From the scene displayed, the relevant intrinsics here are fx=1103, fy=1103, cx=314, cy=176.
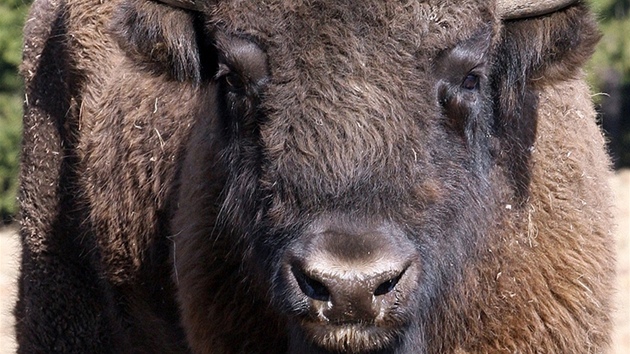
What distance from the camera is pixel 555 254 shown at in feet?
17.3

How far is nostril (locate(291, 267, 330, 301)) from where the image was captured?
4.18 meters

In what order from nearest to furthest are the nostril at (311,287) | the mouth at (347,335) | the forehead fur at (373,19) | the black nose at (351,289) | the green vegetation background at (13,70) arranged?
the black nose at (351,289)
the nostril at (311,287)
the mouth at (347,335)
the forehead fur at (373,19)
the green vegetation background at (13,70)

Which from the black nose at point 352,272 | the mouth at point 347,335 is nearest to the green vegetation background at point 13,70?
the mouth at point 347,335

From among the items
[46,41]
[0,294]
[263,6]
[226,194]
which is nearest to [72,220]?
[46,41]

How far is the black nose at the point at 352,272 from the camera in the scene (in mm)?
4082

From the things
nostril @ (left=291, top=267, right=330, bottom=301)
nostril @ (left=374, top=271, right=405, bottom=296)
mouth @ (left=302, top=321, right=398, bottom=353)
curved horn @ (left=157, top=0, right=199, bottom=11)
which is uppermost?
curved horn @ (left=157, top=0, right=199, bottom=11)

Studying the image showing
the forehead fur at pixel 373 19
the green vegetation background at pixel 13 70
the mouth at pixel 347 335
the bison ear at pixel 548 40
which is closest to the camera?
the mouth at pixel 347 335

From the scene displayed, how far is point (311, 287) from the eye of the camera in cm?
424

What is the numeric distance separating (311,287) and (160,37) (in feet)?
5.24

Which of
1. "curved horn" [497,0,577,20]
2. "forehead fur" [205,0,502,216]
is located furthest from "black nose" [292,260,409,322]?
"curved horn" [497,0,577,20]

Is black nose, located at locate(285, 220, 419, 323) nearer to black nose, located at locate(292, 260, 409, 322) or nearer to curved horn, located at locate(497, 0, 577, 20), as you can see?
black nose, located at locate(292, 260, 409, 322)

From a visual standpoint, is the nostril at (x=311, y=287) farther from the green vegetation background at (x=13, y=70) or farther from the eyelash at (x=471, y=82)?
the green vegetation background at (x=13, y=70)

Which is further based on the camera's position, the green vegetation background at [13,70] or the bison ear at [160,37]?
the green vegetation background at [13,70]

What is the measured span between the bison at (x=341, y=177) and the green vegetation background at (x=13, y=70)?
8759mm
